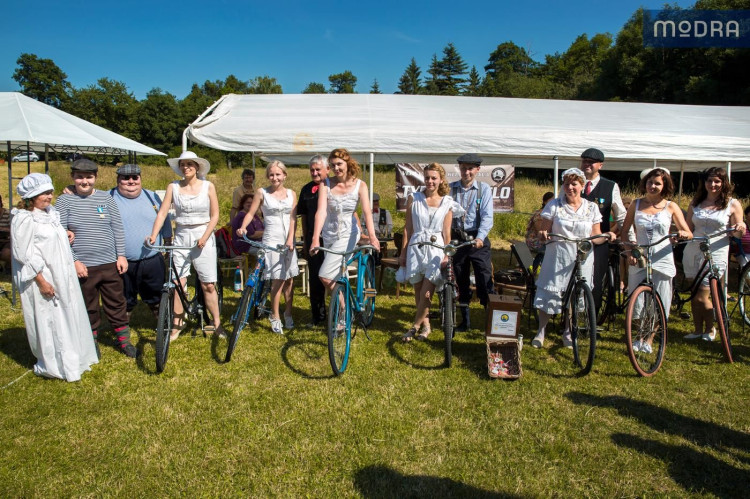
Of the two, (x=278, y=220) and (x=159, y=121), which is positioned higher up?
(x=159, y=121)

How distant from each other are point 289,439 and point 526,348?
2.67 meters

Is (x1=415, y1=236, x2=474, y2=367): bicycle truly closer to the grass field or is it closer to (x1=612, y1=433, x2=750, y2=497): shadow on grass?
the grass field

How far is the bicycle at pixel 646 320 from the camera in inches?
160

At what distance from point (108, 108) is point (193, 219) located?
2206 inches

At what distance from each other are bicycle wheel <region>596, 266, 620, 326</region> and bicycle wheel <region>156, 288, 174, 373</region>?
4311 mm

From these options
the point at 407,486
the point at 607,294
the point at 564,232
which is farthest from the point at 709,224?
the point at 407,486

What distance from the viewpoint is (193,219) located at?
4465 millimetres

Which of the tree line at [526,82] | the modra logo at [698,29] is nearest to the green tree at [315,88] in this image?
the tree line at [526,82]

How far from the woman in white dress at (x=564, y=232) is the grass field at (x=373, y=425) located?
606mm

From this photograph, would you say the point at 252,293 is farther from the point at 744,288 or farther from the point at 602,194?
the point at 744,288

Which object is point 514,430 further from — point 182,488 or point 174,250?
point 174,250

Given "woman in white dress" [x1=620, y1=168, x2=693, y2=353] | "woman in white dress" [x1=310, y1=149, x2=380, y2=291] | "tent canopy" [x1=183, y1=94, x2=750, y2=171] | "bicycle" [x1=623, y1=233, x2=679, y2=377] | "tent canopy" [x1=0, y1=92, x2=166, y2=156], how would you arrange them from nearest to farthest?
"bicycle" [x1=623, y1=233, x2=679, y2=377] < "woman in white dress" [x1=620, y1=168, x2=693, y2=353] < "woman in white dress" [x1=310, y1=149, x2=380, y2=291] < "tent canopy" [x1=0, y1=92, x2=166, y2=156] < "tent canopy" [x1=183, y1=94, x2=750, y2=171]

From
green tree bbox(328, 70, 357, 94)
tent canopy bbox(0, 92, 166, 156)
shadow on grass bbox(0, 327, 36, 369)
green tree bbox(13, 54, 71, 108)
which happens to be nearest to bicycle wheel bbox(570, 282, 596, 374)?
shadow on grass bbox(0, 327, 36, 369)

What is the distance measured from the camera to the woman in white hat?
4.40 meters
